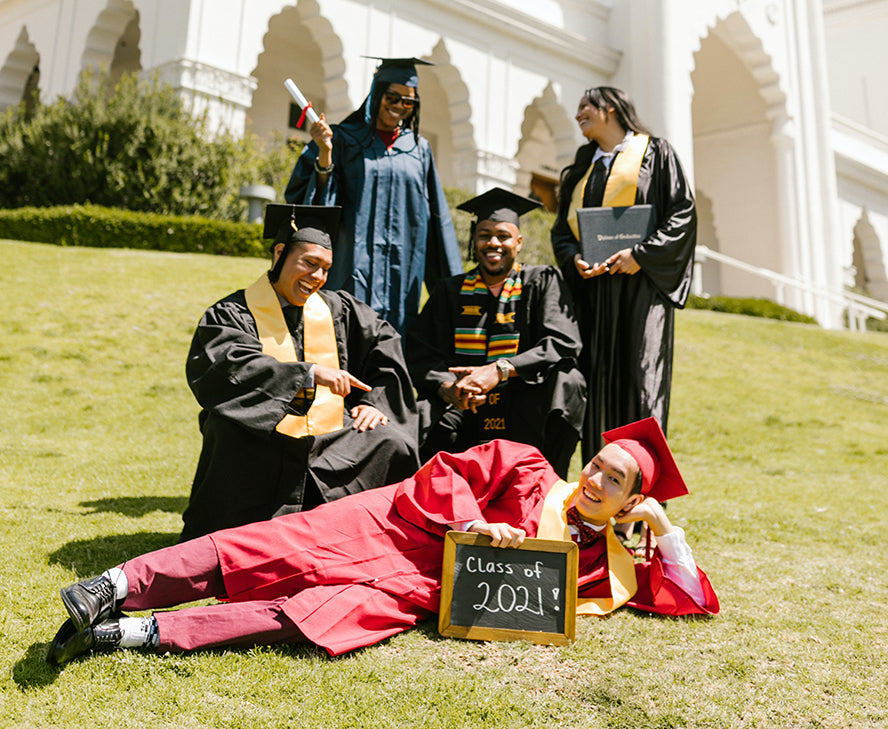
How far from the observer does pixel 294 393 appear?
3.45 metres

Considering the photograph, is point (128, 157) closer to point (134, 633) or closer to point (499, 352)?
point (499, 352)

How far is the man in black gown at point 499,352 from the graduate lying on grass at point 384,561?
2.84ft

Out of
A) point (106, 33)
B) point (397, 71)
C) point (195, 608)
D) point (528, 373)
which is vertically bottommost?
point (195, 608)

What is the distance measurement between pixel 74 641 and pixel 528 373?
8.06ft

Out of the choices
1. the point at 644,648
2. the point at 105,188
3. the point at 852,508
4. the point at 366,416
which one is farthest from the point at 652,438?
the point at 105,188

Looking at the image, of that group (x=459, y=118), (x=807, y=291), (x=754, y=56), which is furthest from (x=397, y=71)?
(x=754, y=56)

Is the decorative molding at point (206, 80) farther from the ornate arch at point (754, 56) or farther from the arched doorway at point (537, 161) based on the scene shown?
the ornate arch at point (754, 56)

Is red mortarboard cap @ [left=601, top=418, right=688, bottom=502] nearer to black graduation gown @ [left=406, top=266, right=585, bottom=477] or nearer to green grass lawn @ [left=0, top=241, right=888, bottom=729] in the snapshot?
green grass lawn @ [left=0, top=241, right=888, bottom=729]

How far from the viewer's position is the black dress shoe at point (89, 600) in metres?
2.35

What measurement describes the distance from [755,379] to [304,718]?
29.1 ft

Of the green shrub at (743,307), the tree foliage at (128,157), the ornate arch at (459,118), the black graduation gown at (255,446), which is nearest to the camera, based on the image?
the black graduation gown at (255,446)

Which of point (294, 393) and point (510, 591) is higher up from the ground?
point (294, 393)

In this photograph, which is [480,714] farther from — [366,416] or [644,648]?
[366,416]

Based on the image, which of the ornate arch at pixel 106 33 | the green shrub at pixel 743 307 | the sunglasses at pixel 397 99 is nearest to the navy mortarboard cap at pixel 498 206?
the sunglasses at pixel 397 99
